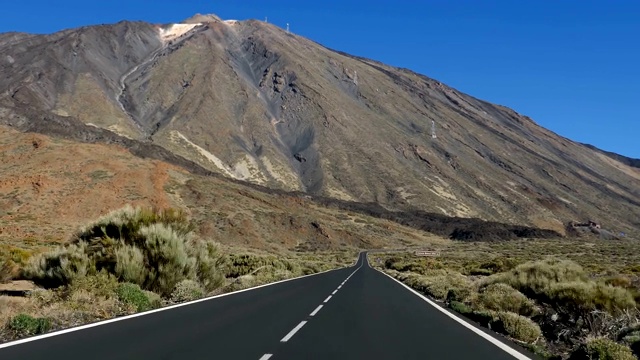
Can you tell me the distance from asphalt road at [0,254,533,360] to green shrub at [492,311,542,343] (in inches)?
36.0

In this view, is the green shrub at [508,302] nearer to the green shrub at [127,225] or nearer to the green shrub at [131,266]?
the green shrub at [131,266]

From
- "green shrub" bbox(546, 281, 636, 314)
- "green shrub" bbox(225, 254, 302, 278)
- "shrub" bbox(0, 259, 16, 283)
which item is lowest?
"green shrub" bbox(225, 254, 302, 278)

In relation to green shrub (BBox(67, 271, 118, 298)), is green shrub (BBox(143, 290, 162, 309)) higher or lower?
lower

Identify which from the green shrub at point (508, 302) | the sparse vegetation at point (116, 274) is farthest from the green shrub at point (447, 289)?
the sparse vegetation at point (116, 274)

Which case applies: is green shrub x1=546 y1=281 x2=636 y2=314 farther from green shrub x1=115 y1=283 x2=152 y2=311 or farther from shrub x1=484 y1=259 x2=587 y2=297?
green shrub x1=115 y1=283 x2=152 y2=311

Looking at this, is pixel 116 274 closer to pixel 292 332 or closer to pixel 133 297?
pixel 133 297

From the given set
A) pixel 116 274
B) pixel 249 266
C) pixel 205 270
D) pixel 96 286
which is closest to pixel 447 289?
pixel 205 270

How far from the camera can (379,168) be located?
151875 millimetres

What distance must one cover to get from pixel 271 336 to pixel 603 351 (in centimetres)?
547

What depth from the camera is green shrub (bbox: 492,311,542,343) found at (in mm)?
11562

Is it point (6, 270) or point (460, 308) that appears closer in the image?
point (460, 308)

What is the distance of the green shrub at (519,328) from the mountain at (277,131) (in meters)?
109

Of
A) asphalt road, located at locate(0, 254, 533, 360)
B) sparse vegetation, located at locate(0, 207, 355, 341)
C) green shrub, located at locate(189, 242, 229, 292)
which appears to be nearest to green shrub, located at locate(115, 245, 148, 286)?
sparse vegetation, located at locate(0, 207, 355, 341)

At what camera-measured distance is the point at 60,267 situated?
61.0ft
